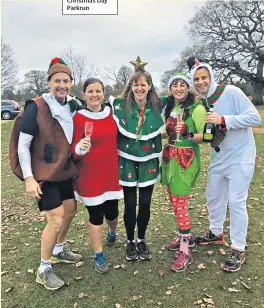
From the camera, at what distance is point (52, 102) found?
3438mm

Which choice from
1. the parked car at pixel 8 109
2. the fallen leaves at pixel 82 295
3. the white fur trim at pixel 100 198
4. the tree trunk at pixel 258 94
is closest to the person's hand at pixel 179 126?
the white fur trim at pixel 100 198

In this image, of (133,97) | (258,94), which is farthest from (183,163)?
(258,94)

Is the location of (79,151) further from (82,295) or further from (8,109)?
(8,109)

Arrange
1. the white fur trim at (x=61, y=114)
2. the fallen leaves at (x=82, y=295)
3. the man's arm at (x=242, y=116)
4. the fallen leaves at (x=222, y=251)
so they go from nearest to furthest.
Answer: the white fur trim at (x=61, y=114) < the fallen leaves at (x=82, y=295) < the man's arm at (x=242, y=116) < the fallen leaves at (x=222, y=251)

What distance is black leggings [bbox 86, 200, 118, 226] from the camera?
3.73 m

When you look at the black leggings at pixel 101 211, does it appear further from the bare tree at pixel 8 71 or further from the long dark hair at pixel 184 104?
the bare tree at pixel 8 71

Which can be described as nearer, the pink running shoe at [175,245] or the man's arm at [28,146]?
the man's arm at [28,146]

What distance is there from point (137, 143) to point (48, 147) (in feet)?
3.19

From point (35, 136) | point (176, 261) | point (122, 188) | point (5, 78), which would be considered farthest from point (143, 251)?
point (5, 78)

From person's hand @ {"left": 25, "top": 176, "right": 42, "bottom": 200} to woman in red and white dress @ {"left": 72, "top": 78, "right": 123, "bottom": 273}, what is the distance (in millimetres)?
498

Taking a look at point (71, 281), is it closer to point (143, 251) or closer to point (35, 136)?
point (143, 251)

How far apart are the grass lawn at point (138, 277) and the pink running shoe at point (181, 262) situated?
0.06 m

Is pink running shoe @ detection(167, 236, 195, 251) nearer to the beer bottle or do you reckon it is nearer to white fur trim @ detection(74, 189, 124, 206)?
white fur trim @ detection(74, 189, 124, 206)

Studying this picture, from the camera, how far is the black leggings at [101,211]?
3730 millimetres
